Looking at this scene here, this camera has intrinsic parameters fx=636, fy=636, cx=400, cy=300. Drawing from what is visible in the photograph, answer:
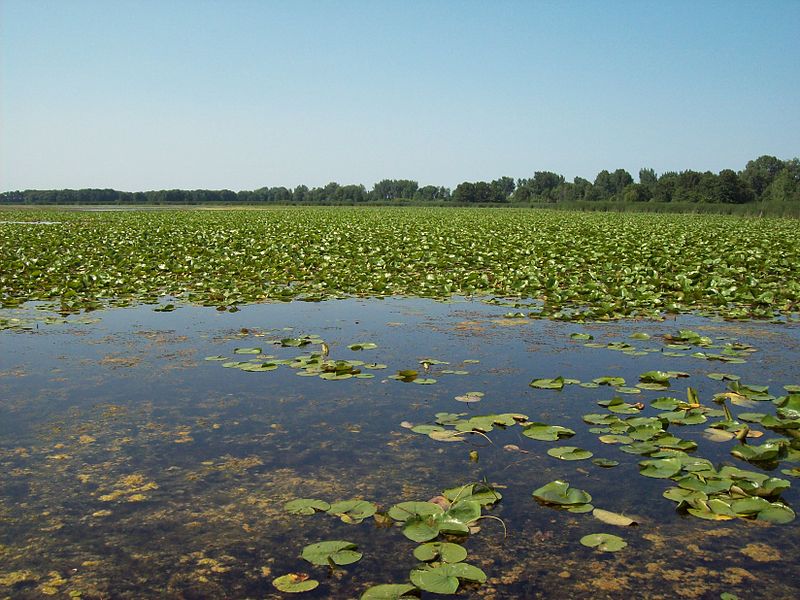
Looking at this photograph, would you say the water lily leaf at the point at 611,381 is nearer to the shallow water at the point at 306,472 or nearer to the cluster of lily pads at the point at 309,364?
the shallow water at the point at 306,472

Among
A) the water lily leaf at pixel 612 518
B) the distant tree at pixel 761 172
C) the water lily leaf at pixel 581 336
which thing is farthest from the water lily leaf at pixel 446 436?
the distant tree at pixel 761 172

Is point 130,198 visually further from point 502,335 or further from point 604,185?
point 502,335

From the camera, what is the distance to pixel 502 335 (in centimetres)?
613

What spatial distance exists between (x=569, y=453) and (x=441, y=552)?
1.16 m

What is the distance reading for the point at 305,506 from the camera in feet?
8.64

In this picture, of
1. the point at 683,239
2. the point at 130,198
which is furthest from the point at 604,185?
the point at 683,239

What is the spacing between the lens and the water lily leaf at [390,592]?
2.01m

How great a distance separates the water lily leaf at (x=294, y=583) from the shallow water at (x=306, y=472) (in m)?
0.03

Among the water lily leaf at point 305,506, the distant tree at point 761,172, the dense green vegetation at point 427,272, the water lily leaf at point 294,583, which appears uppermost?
the distant tree at point 761,172

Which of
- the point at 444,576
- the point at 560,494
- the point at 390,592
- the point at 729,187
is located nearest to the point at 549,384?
the point at 560,494

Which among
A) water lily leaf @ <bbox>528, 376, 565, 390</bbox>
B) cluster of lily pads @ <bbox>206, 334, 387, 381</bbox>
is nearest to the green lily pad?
cluster of lily pads @ <bbox>206, 334, 387, 381</bbox>

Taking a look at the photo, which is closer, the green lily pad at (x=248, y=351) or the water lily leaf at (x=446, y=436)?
the water lily leaf at (x=446, y=436)

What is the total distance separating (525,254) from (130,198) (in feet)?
409

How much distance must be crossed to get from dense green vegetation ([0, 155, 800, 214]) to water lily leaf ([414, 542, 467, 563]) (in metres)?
65.2
